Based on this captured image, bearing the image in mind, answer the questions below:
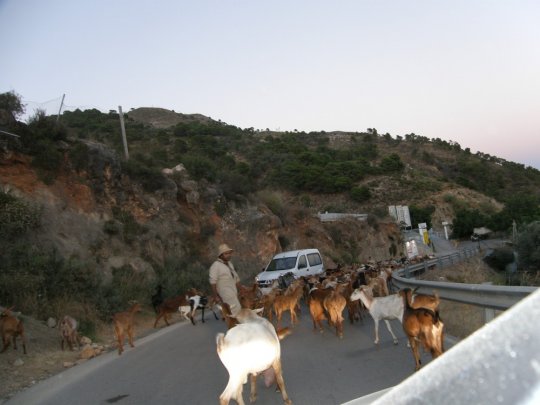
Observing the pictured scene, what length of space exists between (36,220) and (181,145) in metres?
41.0

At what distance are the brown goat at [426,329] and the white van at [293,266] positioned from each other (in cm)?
1526

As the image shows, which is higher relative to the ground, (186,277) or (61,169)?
(61,169)

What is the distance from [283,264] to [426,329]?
17.1 metres

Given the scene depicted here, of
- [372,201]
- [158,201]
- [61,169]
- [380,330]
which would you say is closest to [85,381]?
[380,330]

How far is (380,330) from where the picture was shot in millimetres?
11852

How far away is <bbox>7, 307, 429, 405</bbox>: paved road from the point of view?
7.14 metres

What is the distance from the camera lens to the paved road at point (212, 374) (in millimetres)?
7141

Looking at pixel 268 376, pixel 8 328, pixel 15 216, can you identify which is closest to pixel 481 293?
pixel 268 376

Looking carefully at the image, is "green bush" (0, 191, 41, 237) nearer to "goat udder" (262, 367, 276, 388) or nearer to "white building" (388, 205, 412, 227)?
"goat udder" (262, 367, 276, 388)

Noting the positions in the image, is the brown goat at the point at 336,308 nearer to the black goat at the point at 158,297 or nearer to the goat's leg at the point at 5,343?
the goat's leg at the point at 5,343

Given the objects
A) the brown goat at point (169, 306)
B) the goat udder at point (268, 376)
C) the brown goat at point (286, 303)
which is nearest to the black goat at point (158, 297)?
the brown goat at point (169, 306)

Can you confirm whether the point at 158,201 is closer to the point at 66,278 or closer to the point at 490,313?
the point at 66,278

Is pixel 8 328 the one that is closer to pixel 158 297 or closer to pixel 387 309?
pixel 387 309

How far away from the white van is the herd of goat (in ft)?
12.7
